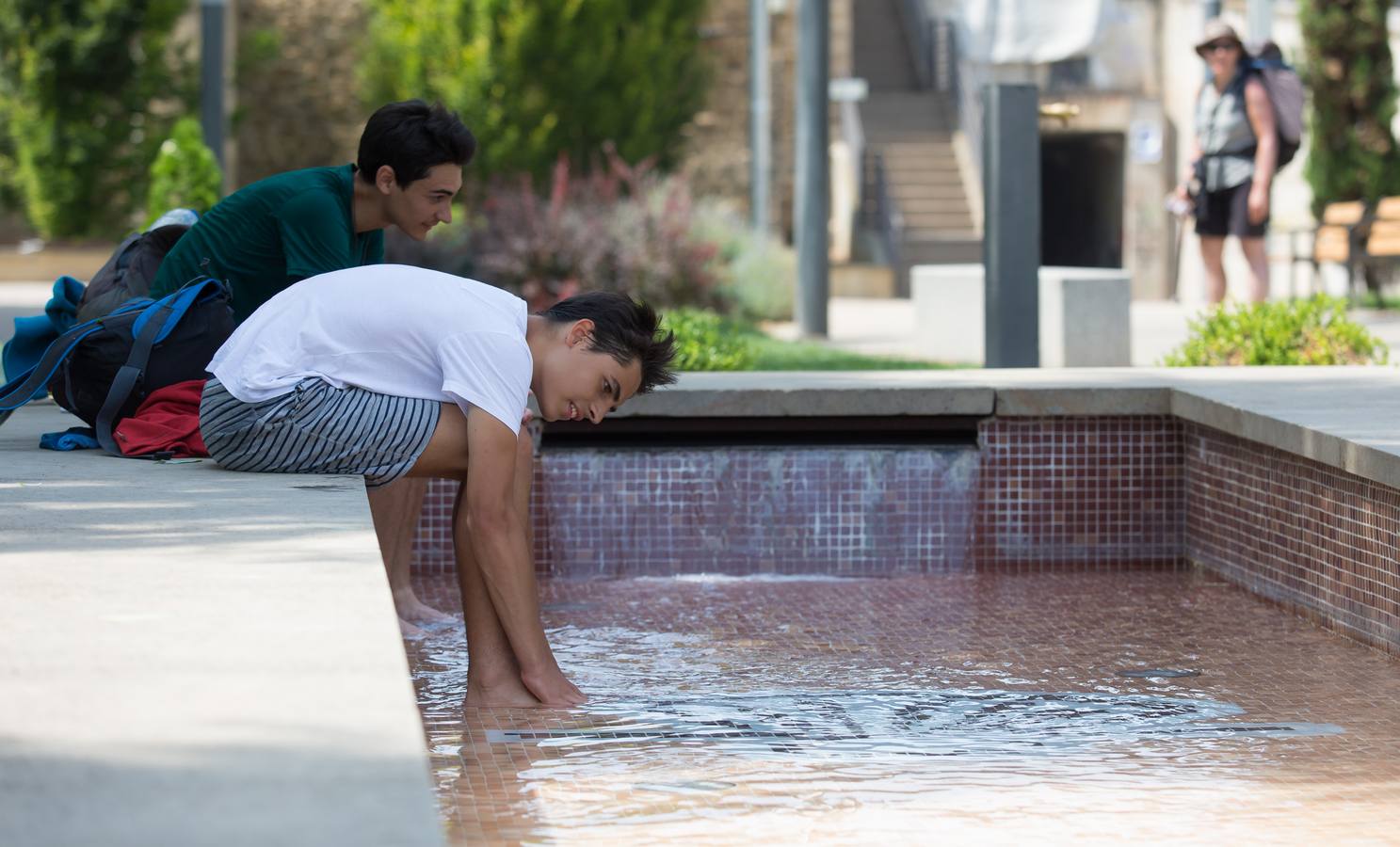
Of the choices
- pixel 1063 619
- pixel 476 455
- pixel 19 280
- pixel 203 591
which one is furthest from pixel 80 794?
pixel 19 280

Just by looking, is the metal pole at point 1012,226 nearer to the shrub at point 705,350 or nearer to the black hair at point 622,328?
the shrub at point 705,350

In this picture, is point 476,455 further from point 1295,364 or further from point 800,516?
point 1295,364

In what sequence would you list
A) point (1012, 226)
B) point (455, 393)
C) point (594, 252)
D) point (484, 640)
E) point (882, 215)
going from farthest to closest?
1. point (882, 215)
2. point (594, 252)
3. point (1012, 226)
4. point (484, 640)
5. point (455, 393)

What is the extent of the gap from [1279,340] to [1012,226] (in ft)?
3.99

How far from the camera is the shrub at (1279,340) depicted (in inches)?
302

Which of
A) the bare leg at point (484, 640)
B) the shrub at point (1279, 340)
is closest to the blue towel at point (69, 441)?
the bare leg at point (484, 640)

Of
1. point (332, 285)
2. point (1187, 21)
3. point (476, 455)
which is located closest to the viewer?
point (476, 455)

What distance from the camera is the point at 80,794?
1.93 metres

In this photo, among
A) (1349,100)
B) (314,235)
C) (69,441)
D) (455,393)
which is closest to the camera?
(455,393)

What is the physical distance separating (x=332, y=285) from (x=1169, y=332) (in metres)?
9.51

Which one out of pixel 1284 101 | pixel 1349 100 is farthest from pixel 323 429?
pixel 1349 100

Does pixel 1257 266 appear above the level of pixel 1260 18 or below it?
below

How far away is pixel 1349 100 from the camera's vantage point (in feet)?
57.1

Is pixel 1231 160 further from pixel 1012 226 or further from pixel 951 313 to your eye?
pixel 1012 226
